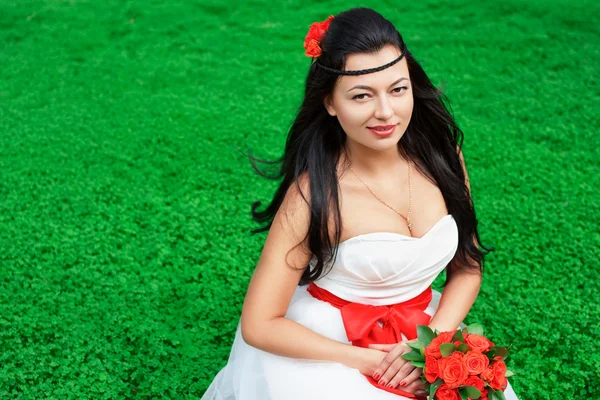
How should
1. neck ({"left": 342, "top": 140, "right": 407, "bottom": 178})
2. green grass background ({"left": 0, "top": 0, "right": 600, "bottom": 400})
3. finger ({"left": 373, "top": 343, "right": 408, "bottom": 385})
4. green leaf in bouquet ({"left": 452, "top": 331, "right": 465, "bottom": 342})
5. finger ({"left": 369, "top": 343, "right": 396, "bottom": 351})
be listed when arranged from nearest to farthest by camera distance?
green leaf in bouquet ({"left": 452, "top": 331, "right": 465, "bottom": 342}) < finger ({"left": 373, "top": 343, "right": 408, "bottom": 385}) < finger ({"left": 369, "top": 343, "right": 396, "bottom": 351}) < neck ({"left": 342, "top": 140, "right": 407, "bottom": 178}) < green grass background ({"left": 0, "top": 0, "right": 600, "bottom": 400})

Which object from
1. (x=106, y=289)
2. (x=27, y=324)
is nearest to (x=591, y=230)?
(x=106, y=289)

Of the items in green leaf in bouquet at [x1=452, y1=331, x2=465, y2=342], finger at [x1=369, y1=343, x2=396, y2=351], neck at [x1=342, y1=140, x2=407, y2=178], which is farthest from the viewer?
neck at [x1=342, y1=140, x2=407, y2=178]

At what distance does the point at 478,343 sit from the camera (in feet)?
7.94

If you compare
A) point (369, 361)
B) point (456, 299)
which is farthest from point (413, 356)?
point (456, 299)

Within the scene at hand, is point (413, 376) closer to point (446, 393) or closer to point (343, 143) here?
point (446, 393)

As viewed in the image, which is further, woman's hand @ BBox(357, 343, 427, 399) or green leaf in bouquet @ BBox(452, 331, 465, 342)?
woman's hand @ BBox(357, 343, 427, 399)

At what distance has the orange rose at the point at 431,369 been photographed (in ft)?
7.86

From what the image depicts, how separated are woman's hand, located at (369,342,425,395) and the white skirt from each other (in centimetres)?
5

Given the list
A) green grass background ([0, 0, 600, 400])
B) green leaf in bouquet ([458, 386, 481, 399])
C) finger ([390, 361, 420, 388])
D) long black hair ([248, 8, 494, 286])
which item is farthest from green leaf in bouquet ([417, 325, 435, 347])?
green grass background ([0, 0, 600, 400])

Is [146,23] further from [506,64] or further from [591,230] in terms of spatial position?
[591,230]

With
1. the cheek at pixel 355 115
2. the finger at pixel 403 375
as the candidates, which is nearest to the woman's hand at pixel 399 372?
the finger at pixel 403 375

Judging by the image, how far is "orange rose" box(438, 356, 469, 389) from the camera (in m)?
2.34

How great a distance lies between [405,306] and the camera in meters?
2.83

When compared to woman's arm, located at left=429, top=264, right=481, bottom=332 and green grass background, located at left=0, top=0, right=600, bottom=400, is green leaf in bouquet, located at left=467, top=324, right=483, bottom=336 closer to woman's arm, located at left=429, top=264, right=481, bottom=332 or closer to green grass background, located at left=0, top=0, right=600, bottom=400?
woman's arm, located at left=429, top=264, right=481, bottom=332
